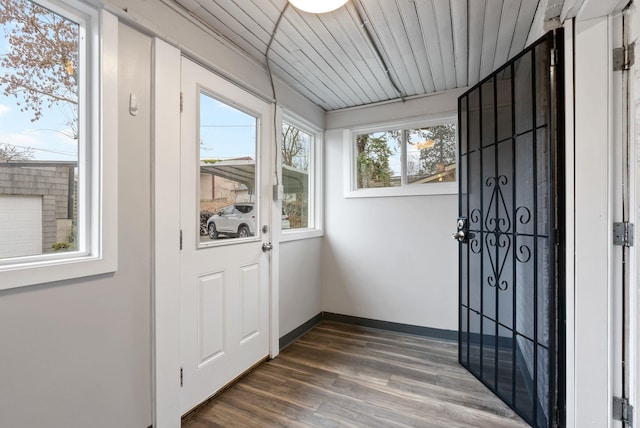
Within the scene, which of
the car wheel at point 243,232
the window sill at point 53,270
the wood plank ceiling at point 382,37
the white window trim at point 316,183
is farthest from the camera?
the white window trim at point 316,183

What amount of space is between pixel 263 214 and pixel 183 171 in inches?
31.4

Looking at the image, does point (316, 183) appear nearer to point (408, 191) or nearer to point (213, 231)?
point (408, 191)

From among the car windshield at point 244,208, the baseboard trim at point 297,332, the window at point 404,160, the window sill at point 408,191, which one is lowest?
the baseboard trim at point 297,332

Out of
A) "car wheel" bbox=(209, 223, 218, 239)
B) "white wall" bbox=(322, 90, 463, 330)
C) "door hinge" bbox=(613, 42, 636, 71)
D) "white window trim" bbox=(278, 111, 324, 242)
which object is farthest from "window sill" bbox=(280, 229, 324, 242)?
"door hinge" bbox=(613, 42, 636, 71)

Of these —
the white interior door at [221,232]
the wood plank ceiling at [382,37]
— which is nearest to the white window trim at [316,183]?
the wood plank ceiling at [382,37]

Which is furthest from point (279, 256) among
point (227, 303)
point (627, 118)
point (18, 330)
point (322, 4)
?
point (627, 118)

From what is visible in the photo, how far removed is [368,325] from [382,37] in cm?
267

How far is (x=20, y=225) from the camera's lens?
113 cm

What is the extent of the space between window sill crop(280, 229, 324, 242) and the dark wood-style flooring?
3.30 ft

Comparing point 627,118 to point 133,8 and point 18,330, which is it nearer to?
point 133,8

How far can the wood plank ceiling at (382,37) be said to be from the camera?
1.65 metres

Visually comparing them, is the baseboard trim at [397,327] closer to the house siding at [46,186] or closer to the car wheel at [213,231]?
the car wheel at [213,231]

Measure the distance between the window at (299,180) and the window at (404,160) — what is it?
429 millimetres

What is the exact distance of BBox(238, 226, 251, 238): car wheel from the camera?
7.18 ft
